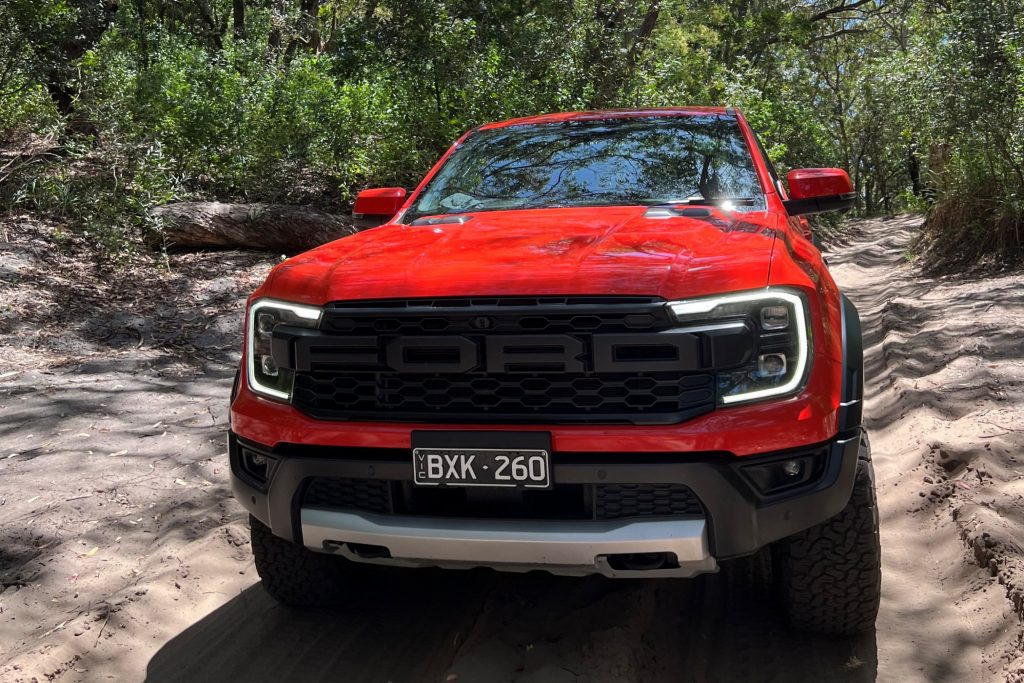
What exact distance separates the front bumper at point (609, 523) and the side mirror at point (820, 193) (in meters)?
1.37

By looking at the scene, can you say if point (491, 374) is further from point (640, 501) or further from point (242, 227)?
point (242, 227)

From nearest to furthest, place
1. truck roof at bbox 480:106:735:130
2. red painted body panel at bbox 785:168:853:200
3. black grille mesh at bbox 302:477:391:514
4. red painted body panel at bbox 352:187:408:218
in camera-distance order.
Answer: black grille mesh at bbox 302:477:391:514
red painted body panel at bbox 785:168:853:200
red painted body panel at bbox 352:187:408:218
truck roof at bbox 480:106:735:130

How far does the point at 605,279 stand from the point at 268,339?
1.08 metres

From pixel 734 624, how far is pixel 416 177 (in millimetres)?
8620

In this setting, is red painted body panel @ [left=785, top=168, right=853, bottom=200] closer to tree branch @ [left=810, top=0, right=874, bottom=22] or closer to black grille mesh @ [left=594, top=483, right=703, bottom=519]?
black grille mesh @ [left=594, top=483, right=703, bottom=519]

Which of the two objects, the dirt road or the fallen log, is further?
the fallen log

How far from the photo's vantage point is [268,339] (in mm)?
2824

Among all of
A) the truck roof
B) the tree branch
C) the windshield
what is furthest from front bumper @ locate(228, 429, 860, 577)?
the tree branch

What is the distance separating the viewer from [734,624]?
3.13m

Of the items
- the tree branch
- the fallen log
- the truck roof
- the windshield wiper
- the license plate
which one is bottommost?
the fallen log

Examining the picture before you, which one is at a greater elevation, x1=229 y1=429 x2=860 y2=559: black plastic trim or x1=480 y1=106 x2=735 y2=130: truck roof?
x1=480 y1=106 x2=735 y2=130: truck roof

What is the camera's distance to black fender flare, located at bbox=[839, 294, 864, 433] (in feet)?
8.36

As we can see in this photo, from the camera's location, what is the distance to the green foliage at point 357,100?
362 inches

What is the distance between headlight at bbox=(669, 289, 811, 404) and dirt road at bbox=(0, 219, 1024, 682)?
97 centimetres
